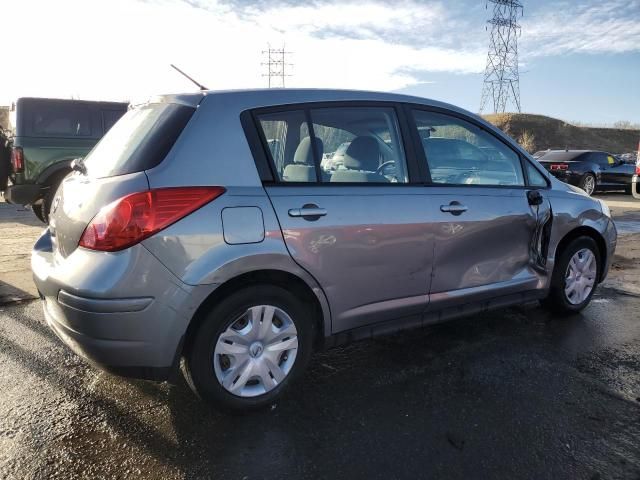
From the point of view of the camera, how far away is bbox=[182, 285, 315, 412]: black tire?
2.61 metres

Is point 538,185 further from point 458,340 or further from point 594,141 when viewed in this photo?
point 594,141

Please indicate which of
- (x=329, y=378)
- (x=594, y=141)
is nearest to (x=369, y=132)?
(x=329, y=378)

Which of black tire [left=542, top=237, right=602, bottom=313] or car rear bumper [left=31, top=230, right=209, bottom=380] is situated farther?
black tire [left=542, top=237, right=602, bottom=313]

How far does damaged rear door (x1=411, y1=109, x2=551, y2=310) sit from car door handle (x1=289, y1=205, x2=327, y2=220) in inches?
32.2

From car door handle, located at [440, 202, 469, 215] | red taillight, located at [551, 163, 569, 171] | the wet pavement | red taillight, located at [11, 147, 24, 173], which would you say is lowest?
the wet pavement

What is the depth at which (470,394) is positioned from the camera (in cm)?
310

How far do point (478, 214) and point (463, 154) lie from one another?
514 mm

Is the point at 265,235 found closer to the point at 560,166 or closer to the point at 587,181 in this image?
the point at 560,166

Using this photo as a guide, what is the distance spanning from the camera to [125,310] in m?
2.44

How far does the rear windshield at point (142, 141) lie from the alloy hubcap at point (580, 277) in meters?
3.28

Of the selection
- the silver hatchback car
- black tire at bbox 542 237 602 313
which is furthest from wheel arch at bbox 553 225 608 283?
the silver hatchback car

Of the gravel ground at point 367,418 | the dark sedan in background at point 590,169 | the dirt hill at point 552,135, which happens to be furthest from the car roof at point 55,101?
A: the dirt hill at point 552,135

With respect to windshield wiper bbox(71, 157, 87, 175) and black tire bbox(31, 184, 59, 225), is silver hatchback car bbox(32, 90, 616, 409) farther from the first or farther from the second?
black tire bbox(31, 184, 59, 225)

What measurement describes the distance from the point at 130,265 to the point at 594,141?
64.6m
